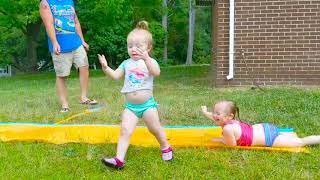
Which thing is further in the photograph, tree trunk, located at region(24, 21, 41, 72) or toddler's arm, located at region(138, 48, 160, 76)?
tree trunk, located at region(24, 21, 41, 72)

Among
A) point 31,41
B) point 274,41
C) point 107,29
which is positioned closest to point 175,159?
point 274,41

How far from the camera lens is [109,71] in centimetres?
395

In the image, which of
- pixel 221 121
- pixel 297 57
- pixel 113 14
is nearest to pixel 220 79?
pixel 297 57

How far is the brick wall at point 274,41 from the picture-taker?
868 cm

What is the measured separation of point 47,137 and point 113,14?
500 inches

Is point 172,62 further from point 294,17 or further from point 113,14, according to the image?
point 294,17

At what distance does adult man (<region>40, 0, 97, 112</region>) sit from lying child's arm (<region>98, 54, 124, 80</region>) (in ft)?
7.86

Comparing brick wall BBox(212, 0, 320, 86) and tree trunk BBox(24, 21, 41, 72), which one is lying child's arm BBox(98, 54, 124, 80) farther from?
tree trunk BBox(24, 21, 41, 72)

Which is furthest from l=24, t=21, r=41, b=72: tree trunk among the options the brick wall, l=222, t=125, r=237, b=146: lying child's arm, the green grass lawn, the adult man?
l=222, t=125, r=237, b=146: lying child's arm

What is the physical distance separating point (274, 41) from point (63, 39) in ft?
13.4

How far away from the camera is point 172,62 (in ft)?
138

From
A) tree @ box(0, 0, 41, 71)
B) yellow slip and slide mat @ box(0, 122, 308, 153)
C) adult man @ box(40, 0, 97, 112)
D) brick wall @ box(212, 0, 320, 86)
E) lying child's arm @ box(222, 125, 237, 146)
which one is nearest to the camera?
lying child's arm @ box(222, 125, 237, 146)

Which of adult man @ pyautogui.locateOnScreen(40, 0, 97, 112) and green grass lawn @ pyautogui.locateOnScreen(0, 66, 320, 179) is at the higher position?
adult man @ pyautogui.locateOnScreen(40, 0, 97, 112)

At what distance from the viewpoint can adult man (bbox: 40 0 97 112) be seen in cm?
619
